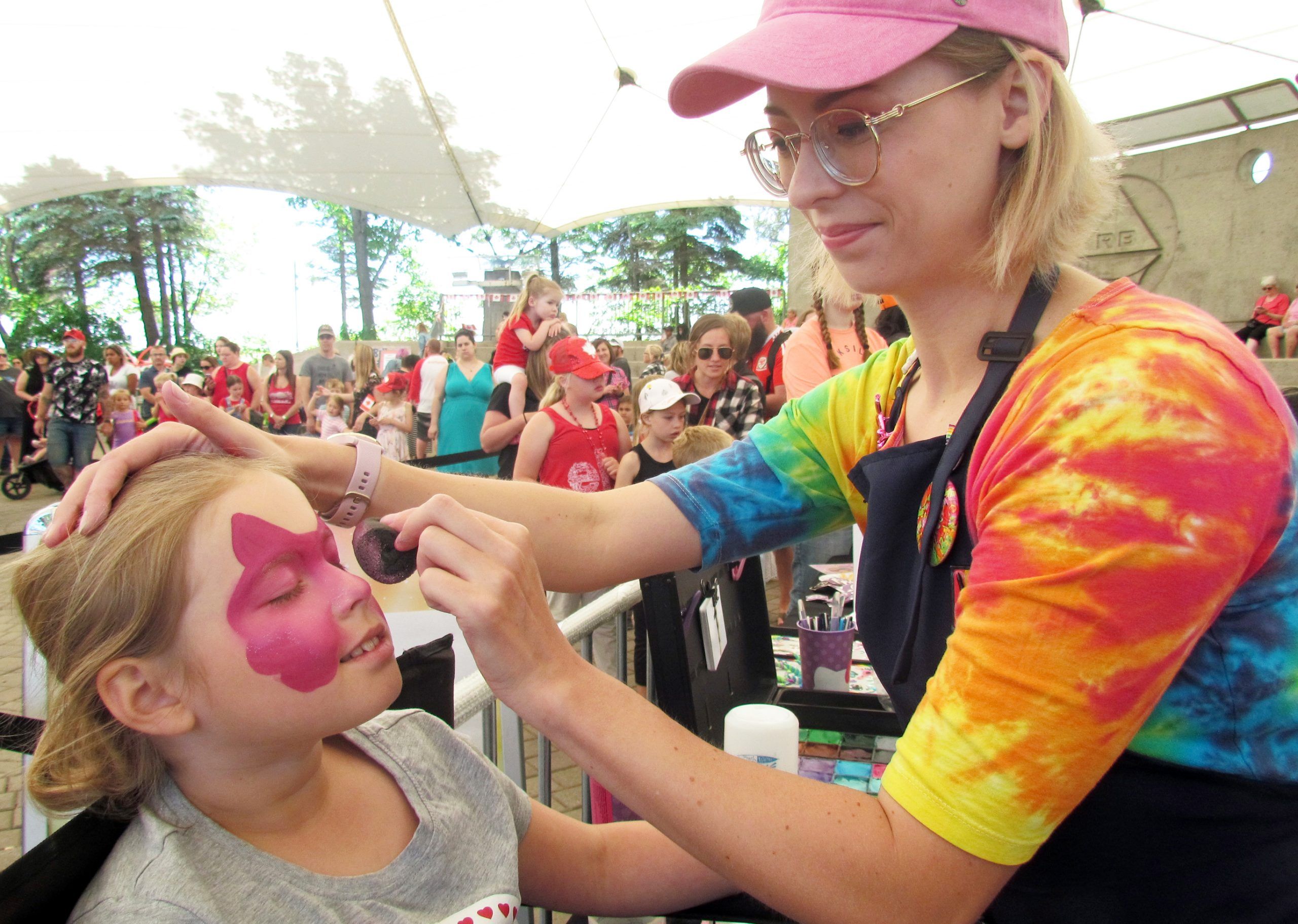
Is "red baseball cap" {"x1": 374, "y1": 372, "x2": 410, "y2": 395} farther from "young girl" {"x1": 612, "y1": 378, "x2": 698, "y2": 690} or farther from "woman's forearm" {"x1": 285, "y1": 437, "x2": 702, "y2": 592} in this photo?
"woman's forearm" {"x1": 285, "y1": 437, "x2": 702, "y2": 592}

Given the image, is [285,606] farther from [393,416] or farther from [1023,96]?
[393,416]

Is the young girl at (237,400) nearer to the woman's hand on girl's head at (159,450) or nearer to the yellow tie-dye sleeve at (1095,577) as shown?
the woman's hand on girl's head at (159,450)

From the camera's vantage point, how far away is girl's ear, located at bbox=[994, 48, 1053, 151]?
1.08 meters

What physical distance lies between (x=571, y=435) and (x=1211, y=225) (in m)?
10.2

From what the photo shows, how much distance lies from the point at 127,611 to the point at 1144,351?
1.13 m

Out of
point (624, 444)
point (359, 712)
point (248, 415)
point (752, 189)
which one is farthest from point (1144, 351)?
point (752, 189)

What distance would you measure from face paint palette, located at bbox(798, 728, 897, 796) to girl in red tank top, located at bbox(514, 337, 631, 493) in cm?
242

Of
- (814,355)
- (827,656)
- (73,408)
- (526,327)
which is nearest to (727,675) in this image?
(827,656)

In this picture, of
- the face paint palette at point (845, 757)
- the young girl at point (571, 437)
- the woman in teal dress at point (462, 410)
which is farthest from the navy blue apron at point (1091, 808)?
the woman in teal dress at point (462, 410)

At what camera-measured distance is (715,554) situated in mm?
1549

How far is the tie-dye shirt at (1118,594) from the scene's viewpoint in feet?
2.69

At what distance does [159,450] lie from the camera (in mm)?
1125

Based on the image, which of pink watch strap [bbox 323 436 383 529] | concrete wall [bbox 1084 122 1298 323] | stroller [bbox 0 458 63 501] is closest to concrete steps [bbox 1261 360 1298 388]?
concrete wall [bbox 1084 122 1298 323]

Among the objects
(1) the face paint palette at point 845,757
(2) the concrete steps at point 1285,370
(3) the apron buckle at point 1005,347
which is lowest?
(1) the face paint palette at point 845,757
